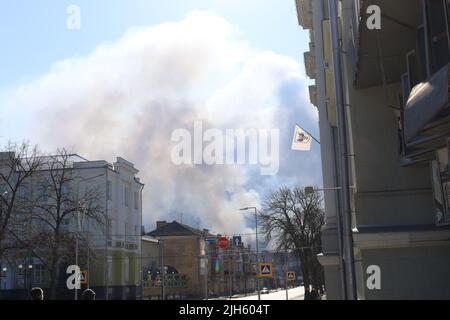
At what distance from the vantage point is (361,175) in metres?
13.9

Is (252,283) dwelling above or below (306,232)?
below

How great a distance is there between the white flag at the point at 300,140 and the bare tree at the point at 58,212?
28.2m

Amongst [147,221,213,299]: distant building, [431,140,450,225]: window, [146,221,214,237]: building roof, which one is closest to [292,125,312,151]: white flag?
[431,140,450,225]: window

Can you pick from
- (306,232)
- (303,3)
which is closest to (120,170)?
(306,232)

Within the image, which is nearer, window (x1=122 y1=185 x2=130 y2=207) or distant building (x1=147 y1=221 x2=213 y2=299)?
window (x1=122 y1=185 x2=130 y2=207)

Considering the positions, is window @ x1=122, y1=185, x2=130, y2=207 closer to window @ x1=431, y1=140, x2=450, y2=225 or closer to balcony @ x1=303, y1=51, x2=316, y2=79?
balcony @ x1=303, y1=51, x2=316, y2=79

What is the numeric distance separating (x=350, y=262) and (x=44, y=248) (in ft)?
130

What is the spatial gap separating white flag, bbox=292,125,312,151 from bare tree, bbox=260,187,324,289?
112 feet

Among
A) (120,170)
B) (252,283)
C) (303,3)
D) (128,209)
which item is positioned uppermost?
(303,3)

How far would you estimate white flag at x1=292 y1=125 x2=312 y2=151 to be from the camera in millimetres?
20188

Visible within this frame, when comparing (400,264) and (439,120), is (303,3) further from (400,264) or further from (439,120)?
(439,120)

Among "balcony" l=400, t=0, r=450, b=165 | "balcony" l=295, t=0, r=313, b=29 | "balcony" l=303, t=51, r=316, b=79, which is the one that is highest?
"balcony" l=295, t=0, r=313, b=29

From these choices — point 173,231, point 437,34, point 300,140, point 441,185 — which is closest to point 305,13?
point 300,140
